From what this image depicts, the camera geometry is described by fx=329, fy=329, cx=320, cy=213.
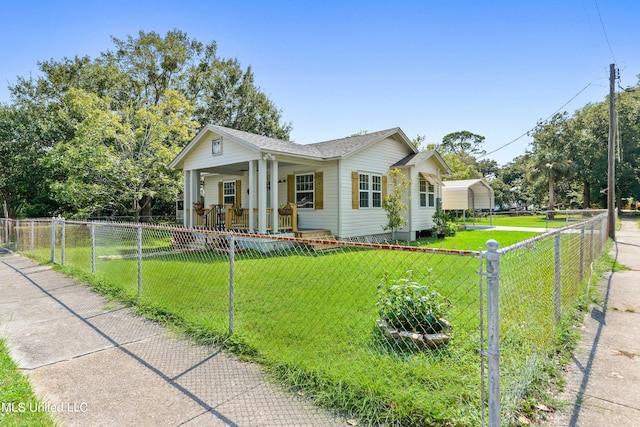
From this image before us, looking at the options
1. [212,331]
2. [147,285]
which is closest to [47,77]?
[147,285]

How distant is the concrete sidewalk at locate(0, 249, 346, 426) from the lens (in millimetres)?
2385

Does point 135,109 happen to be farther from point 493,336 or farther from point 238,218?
point 493,336

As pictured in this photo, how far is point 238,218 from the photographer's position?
1297 cm

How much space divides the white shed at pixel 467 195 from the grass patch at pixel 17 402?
2001 centimetres

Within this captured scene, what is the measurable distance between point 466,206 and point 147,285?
19.1m

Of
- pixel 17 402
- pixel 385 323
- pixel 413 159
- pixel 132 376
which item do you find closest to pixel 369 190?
pixel 413 159

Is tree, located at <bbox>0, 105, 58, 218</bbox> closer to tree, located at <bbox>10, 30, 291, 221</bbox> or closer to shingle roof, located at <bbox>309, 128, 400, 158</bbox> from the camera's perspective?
tree, located at <bbox>10, 30, 291, 221</bbox>

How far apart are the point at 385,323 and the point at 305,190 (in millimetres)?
9704

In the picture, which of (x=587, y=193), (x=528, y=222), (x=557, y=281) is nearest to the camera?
(x=557, y=281)

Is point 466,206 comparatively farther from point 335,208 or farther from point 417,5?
point 417,5

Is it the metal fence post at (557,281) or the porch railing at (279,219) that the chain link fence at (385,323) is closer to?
the metal fence post at (557,281)

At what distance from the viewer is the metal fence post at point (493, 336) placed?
6.00 ft

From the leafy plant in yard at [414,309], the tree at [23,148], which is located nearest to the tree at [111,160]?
the tree at [23,148]

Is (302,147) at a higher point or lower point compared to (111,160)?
higher
